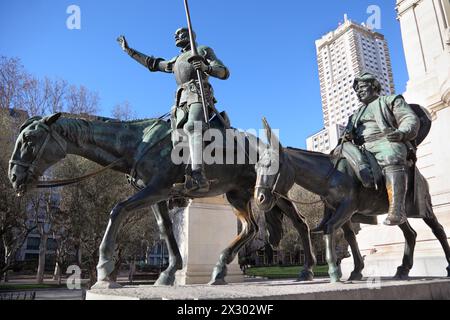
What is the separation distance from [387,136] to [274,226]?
7.53 ft

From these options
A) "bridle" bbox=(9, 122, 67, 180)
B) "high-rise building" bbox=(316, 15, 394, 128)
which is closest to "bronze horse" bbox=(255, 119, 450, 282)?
"bridle" bbox=(9, 122, 67, 180)

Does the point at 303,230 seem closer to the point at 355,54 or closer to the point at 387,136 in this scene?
the point at 387,136

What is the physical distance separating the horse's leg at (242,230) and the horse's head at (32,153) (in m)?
2.75

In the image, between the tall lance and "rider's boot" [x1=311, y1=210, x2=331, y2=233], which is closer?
"rider's boot" [x1=311, y1=210, x2=331, y2=233]

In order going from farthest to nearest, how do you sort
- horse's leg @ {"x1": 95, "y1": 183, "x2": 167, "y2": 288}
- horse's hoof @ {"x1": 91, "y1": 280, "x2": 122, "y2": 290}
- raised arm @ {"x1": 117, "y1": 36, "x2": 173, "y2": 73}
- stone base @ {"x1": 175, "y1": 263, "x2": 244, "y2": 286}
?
stone base @ {"x1": 175, "y1": 263, "x2": 244, "y2": 286}
raised arm @ {"x1": 117, "y1": 36, "x2": 173, "y2": 73}
horse's leg @ {"x1": 95, "y1": 183, "x2": 167, "y2": 288}
horse's hoof @ {"x1": 91, "y1": 280, "x2": 122, "y2": 290}

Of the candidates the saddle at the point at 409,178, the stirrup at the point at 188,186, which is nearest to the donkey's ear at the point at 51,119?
the stirrup at the point at 188,186

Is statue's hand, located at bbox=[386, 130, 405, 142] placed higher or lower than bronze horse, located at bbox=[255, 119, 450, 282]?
higher

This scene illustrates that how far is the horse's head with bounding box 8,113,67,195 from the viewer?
4590 mm

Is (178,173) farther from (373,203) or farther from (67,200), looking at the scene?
(67,200)

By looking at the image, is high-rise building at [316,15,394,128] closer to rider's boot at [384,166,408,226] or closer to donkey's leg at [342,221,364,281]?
donkey's leg at [342,221,364,281]

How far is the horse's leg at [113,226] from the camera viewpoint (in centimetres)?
425

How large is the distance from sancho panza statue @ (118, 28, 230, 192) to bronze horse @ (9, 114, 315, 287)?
34cm
